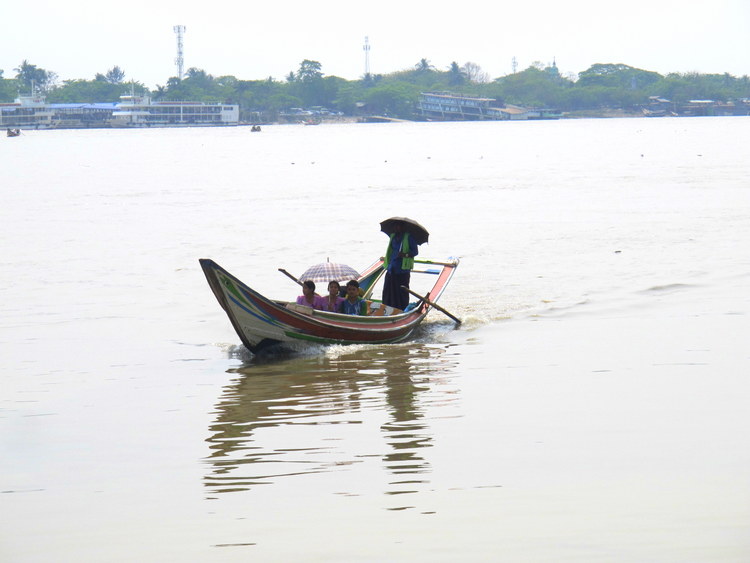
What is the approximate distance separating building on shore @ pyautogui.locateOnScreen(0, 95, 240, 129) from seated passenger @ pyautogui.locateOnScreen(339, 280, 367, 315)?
161 metres

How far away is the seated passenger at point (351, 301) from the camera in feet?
46.2

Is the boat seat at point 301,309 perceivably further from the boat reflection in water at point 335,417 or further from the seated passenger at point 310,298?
the boat reflection in water at point 335,417

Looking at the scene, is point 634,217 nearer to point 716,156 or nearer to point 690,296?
point 690,296

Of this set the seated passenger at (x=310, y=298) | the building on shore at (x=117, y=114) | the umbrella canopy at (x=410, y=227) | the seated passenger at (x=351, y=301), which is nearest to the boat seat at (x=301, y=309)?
the seated passenger at (x=310, y=298)

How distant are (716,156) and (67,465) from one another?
62787 millimetres

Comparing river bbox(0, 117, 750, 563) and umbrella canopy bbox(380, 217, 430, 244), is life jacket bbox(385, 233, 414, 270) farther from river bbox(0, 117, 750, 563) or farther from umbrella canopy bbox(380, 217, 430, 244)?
river bbox(0, 117, 750, 563)

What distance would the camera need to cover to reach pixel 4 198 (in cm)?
4203

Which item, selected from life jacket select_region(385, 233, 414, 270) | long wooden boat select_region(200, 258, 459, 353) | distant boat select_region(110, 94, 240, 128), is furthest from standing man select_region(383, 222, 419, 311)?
distant boat select_region(110, 94, 240, 128)

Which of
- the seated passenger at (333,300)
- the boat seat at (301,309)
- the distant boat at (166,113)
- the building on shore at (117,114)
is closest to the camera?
the boat seat at (301,309)

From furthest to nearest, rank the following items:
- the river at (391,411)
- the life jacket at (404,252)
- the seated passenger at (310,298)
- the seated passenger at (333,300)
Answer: the life jacket at (404,252)
the seated passenger at (333,300)
the seated passenger at (310,298)
the river at (391,411)

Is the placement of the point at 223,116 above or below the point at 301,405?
above

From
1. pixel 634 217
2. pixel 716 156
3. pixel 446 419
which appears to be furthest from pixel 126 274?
pixel 716 156

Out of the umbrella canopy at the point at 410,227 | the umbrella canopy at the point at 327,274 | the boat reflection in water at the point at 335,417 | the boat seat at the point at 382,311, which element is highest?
the umbrella canopy at the point at 410,227

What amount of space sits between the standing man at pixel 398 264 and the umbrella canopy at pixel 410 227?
38 mm
